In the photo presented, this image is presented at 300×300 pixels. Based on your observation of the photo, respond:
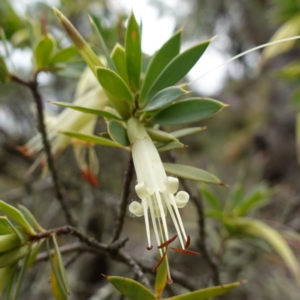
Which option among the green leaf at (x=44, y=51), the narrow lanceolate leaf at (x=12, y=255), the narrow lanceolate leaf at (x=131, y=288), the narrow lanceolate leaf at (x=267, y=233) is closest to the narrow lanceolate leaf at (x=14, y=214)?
the narrow lanceolate leaf at (x=12, y=255)

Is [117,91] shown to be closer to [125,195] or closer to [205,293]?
[125,195]

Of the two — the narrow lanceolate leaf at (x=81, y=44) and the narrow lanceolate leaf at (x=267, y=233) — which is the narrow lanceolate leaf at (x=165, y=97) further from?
the narrow lanceolate leaf at (x=267, y=233)

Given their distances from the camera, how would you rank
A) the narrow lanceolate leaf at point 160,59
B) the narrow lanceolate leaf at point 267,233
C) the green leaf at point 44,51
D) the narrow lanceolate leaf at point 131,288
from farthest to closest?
the narrow lanceolate leaf at point 267,233, the green leaf at point 44,51, the narrow lanceolate leaf at point 160,59, the narrow lanceolate leaf at point 131,288

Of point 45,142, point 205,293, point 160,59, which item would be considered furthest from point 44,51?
point 205,293

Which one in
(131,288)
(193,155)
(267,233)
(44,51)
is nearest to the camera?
(131,288)

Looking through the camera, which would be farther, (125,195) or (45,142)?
(45,142)

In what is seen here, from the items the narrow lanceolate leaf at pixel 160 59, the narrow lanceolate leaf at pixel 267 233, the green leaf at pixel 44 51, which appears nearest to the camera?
the narrow lanceolate leaf at pixel 160 59

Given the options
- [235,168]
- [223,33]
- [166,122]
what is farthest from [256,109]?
[166,122]

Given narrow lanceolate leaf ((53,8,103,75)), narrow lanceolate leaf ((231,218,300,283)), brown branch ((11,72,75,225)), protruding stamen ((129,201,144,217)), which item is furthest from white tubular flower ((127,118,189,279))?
narrow lanceolate leaf ((231,218,300,283))
